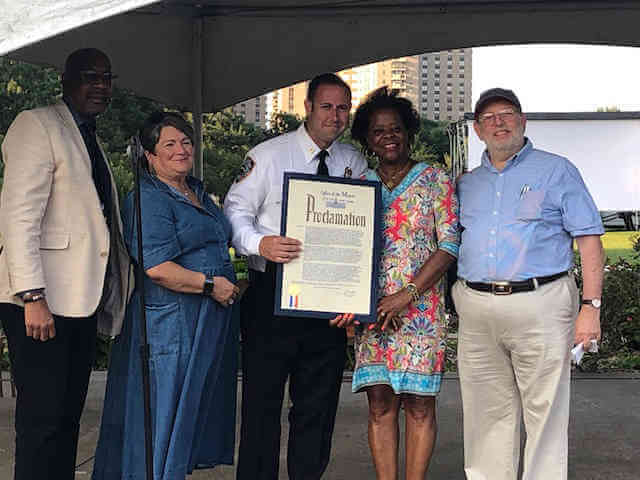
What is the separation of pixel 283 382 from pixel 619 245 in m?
7.95

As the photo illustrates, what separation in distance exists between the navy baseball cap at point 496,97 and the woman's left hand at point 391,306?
766 mm

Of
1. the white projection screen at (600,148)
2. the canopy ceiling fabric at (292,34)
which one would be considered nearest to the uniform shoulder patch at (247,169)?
the canopy ceiling fabric at (292,34)

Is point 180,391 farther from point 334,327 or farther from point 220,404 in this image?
point 334,327

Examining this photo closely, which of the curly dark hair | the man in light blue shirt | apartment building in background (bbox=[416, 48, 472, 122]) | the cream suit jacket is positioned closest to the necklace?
the curly dark hair

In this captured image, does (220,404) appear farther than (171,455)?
Yes

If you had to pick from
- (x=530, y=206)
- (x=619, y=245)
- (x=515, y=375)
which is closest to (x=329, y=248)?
(x=530, y=206)

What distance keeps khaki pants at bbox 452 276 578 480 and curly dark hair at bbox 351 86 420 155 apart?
687 millimetres

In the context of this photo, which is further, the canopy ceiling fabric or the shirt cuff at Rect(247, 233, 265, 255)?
the canopy ceiling fabric

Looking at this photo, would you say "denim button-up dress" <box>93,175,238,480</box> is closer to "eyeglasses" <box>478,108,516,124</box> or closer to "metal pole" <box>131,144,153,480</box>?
"metal pole" <box>131,144,153,480</box>

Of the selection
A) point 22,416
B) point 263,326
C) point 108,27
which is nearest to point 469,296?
point 263,326

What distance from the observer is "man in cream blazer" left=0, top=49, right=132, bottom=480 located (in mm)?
3202

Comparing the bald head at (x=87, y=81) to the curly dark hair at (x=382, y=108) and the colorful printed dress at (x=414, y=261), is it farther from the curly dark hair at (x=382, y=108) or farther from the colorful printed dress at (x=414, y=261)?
the colorful printed dress at (x=414, y=261)

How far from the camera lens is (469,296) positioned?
3.60 m

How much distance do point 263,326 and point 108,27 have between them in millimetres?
2306
